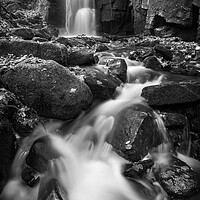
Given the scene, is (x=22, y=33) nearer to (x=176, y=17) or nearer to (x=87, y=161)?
(x=87, y=161)

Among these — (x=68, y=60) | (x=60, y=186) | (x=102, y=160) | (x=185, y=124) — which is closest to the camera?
(x=60, y=186)

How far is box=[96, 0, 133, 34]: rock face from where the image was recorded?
830 inches

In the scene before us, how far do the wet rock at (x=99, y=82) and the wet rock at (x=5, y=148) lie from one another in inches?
98.7

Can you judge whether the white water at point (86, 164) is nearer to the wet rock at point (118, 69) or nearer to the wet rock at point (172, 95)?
the wet rock at point (172, 95)

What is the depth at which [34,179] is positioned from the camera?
3883mm

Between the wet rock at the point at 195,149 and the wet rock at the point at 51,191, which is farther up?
the wet rock at the point at 51,191

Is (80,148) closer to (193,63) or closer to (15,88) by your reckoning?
(15,88)

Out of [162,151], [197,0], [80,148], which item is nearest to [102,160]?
[80,148]

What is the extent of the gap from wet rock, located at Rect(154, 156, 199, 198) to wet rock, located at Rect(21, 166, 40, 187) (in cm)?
220

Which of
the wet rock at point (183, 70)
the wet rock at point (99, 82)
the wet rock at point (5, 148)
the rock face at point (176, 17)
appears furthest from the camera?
the rock face at point (176, 17)

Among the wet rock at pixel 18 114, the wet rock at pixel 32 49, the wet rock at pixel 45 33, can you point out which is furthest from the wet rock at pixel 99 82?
the wet rock at pixel 45 33

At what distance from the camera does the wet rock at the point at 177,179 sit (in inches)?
145

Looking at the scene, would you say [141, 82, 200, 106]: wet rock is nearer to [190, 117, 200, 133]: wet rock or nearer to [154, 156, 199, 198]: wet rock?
[190, 117, 200, 133]: wet rock

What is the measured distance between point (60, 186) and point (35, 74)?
2417 millimetres
